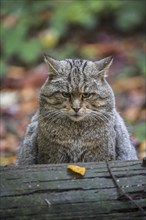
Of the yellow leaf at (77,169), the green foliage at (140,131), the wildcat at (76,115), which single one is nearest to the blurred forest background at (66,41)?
the green foliage at (140,131)

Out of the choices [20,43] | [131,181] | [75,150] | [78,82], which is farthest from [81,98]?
[20,43]

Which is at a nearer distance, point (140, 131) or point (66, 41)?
point (140, 131)

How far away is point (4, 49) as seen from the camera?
500 inches

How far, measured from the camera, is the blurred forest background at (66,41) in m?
11.2

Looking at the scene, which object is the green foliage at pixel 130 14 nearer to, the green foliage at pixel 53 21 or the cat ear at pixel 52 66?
the green foliage at pixel 53 21

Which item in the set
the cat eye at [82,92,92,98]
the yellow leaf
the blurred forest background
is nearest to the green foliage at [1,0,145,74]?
the blurred forest background

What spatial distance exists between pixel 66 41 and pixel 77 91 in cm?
833

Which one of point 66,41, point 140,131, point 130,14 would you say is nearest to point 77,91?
point 140,131

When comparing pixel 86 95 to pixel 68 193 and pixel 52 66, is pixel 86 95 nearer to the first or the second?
pixel 52 66

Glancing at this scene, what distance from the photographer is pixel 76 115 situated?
17.6 ft

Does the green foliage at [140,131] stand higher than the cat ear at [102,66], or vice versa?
the cat ear at [102,66]

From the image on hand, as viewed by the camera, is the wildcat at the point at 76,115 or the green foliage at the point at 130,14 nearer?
the wildcat at the point at 76,115

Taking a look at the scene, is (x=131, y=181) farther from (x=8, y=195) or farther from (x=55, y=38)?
(x=55, y=38)

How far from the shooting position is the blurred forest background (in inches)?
442
